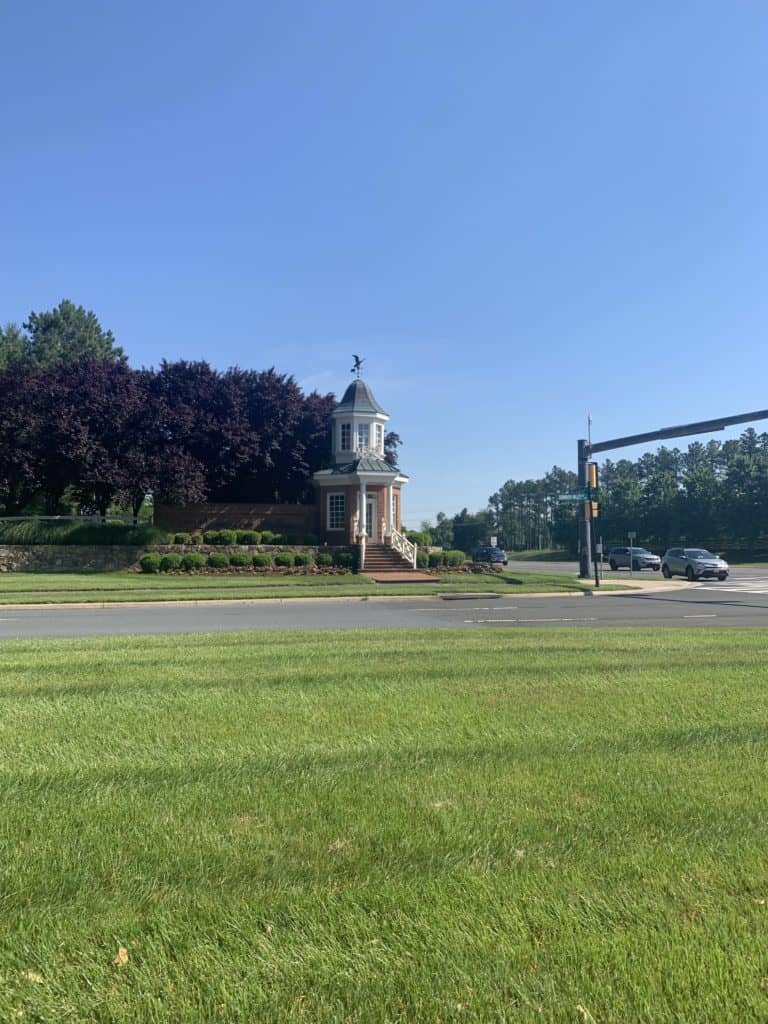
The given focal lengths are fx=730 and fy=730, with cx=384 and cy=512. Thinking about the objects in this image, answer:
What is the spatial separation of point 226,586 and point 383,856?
23.9 meters

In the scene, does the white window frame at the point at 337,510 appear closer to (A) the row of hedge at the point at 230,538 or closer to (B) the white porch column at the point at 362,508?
(B) the white porch column at the point at 362,508

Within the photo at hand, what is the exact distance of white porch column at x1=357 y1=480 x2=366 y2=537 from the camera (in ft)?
118

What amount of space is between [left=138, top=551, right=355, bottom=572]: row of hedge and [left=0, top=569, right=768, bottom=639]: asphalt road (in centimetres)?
985

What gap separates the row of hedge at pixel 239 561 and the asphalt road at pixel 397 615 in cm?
985

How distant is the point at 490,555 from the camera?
47625mm

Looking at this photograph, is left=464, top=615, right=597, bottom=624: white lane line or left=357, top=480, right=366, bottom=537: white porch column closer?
left=464, top=615, right=597, bottom=624: white lane line

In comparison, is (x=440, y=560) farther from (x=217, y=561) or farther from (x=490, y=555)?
(x=490, y=555)

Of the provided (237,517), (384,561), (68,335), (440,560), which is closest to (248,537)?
(237,517)

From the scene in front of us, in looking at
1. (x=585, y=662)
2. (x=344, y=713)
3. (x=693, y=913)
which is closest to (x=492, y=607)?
(x=585, y=662)

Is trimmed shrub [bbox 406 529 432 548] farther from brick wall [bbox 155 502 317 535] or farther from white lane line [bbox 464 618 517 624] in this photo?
white lane line [bbox 464 618 517 624]

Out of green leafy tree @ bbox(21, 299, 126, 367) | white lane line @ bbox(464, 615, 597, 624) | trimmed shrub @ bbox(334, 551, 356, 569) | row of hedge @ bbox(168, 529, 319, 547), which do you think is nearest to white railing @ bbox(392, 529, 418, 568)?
trimmed shrub @ bbox(334, 551, 356, 569)

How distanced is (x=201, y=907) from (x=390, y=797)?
1432 millimetres

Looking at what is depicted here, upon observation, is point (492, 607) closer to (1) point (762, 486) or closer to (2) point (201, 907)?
(2) point (201, 907)

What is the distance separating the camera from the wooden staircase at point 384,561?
33906 millimetres
